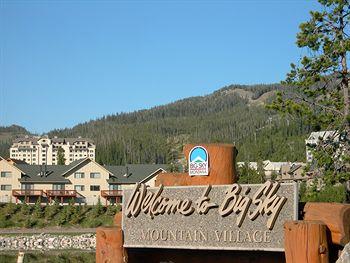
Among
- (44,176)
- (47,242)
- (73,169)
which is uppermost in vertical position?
(73,169)

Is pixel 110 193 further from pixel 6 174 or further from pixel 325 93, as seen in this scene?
pixel 325 93

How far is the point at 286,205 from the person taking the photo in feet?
29.0

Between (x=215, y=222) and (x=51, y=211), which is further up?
(x=215, y=222)

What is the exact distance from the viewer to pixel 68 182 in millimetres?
66688

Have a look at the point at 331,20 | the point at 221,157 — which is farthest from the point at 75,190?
the point at 221,157

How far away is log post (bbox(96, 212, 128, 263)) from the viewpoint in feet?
33.3

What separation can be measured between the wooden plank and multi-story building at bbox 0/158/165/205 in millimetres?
55880

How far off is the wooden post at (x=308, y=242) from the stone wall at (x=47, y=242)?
3312 cm

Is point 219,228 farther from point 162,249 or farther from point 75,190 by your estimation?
point 75,190

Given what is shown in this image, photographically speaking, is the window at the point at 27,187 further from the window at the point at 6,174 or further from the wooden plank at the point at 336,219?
the wooden plank at the point at 336,219

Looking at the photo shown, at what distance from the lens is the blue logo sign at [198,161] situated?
10055 mm

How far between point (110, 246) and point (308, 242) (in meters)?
3.59

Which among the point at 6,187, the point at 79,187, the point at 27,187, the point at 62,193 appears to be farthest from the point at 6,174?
the point at 79,187

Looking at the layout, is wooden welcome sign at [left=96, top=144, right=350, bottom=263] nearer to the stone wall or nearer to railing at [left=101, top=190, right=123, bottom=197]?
the stone wall
